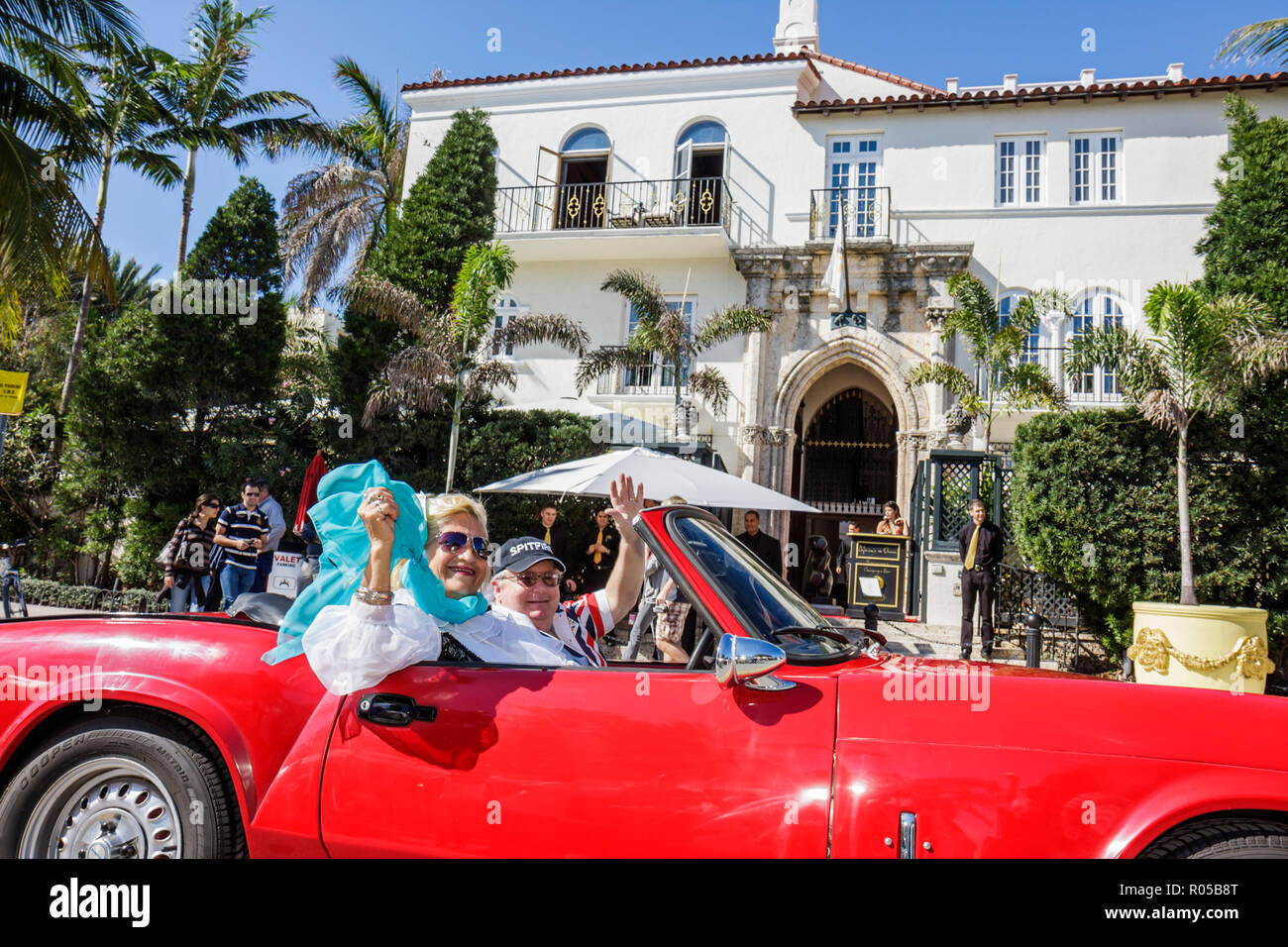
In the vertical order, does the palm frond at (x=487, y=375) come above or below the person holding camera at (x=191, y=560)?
above

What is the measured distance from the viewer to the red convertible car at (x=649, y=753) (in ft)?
6.63

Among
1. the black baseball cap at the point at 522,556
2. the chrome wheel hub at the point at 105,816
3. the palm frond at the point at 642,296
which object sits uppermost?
the palm frond at the point at 642,296

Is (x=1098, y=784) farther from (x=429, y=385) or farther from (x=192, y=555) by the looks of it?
(x=429, y=385)

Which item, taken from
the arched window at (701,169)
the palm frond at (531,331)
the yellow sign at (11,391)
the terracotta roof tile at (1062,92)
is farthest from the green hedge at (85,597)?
the terracotta roof tile at (1062,92)

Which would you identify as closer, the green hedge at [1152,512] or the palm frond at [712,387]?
the green hedge at [1152,512]

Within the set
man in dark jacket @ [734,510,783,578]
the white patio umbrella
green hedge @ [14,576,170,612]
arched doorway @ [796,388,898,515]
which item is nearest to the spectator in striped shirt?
the white patio umbrella

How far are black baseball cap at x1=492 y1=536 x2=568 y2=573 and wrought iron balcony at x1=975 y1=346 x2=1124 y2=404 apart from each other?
14.9 m

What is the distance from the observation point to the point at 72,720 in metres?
2.66

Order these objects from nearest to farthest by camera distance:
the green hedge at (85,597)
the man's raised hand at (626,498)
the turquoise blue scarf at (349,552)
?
1. the turquoise blue scarf at (349,552)
2. the man's raised hand at (626,498)
3. the green hedge at (85,597)

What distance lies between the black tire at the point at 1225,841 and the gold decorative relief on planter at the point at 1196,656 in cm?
648

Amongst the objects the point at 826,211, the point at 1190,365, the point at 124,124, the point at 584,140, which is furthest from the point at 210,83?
the point at 1190,365

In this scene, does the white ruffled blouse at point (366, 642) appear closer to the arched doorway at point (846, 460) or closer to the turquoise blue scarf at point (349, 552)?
the turquoise blue scarf at point (349, 552)

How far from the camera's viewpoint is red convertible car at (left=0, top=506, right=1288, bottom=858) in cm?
202
